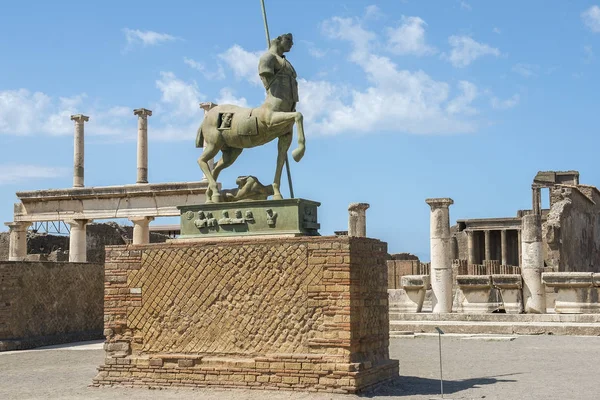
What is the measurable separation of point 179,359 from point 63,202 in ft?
67.2

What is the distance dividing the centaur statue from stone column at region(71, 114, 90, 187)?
20.6 metres

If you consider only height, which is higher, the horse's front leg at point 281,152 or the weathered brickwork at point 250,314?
the horse's front leg at point 281,152

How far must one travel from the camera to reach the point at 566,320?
49.9 ft

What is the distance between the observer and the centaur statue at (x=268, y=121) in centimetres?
848

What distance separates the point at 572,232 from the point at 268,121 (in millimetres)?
24191

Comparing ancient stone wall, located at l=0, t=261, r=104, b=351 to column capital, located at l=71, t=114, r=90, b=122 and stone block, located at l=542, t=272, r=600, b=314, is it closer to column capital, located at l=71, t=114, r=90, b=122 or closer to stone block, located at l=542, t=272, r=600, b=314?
stone block, located at l=542, t=272, r=600, b=314

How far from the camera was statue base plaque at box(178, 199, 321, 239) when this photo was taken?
818cm

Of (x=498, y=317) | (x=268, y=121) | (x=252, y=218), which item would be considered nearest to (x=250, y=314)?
(x=252, y=218)

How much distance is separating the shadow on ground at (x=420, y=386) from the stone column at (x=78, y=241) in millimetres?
18784

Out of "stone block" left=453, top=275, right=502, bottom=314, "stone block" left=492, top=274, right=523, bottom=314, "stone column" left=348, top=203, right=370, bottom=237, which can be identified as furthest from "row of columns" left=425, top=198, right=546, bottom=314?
"stone column" left=348, top=203, right=370, bottom=237

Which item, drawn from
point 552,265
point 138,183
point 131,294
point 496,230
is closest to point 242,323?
point 131,294

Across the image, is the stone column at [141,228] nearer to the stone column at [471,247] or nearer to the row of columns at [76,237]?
the row of columns at [76,237]

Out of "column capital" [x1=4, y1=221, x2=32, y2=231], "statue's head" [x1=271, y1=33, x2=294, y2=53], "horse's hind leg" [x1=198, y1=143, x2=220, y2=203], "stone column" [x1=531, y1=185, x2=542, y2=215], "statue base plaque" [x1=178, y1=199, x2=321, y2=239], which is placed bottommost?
"statue base plaque" [x1=178, y1=199, x2=321, y2=239]

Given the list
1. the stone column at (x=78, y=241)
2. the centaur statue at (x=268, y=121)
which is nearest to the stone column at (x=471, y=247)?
the stone column at (x=78, y=241)
